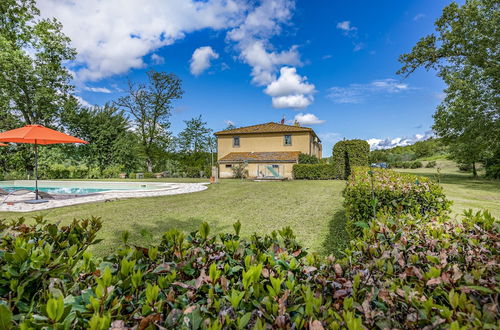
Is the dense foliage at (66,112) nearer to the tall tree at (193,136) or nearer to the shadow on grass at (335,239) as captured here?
the tall tree at (193,136)

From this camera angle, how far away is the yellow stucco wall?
29.1m

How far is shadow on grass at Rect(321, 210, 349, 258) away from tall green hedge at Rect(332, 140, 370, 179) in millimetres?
15568

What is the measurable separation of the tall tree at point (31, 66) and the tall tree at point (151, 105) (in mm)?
8736

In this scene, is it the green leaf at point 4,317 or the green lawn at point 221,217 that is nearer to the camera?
the green leaf at point 4,317

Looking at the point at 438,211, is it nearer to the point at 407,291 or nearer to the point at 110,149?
the point at 407,291

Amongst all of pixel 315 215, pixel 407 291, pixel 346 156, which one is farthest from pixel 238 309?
pixel 346 156

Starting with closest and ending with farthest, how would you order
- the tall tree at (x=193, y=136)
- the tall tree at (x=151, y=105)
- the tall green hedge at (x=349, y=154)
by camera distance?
the tall green hedge at (x=349, y=154) → the tall tree at (x=151, y=105) → the tall tree at (x=193, y=136)

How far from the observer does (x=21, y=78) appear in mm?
26031

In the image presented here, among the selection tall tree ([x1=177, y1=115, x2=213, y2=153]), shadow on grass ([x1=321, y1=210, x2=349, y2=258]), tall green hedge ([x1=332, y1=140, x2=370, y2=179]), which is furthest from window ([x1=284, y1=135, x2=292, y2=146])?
shadow on grass ([x1=321, y1=210, x2=349, y2=258])

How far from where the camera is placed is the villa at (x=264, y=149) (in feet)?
89.0

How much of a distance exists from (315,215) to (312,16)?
14.7 metres

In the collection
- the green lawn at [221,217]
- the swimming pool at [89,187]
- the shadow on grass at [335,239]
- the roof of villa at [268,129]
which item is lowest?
the shadow on grass at [335,239]

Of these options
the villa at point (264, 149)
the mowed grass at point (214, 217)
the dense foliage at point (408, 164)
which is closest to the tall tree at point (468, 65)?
the villa at point (264, 149)

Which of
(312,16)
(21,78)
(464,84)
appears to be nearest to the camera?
(312,16)
